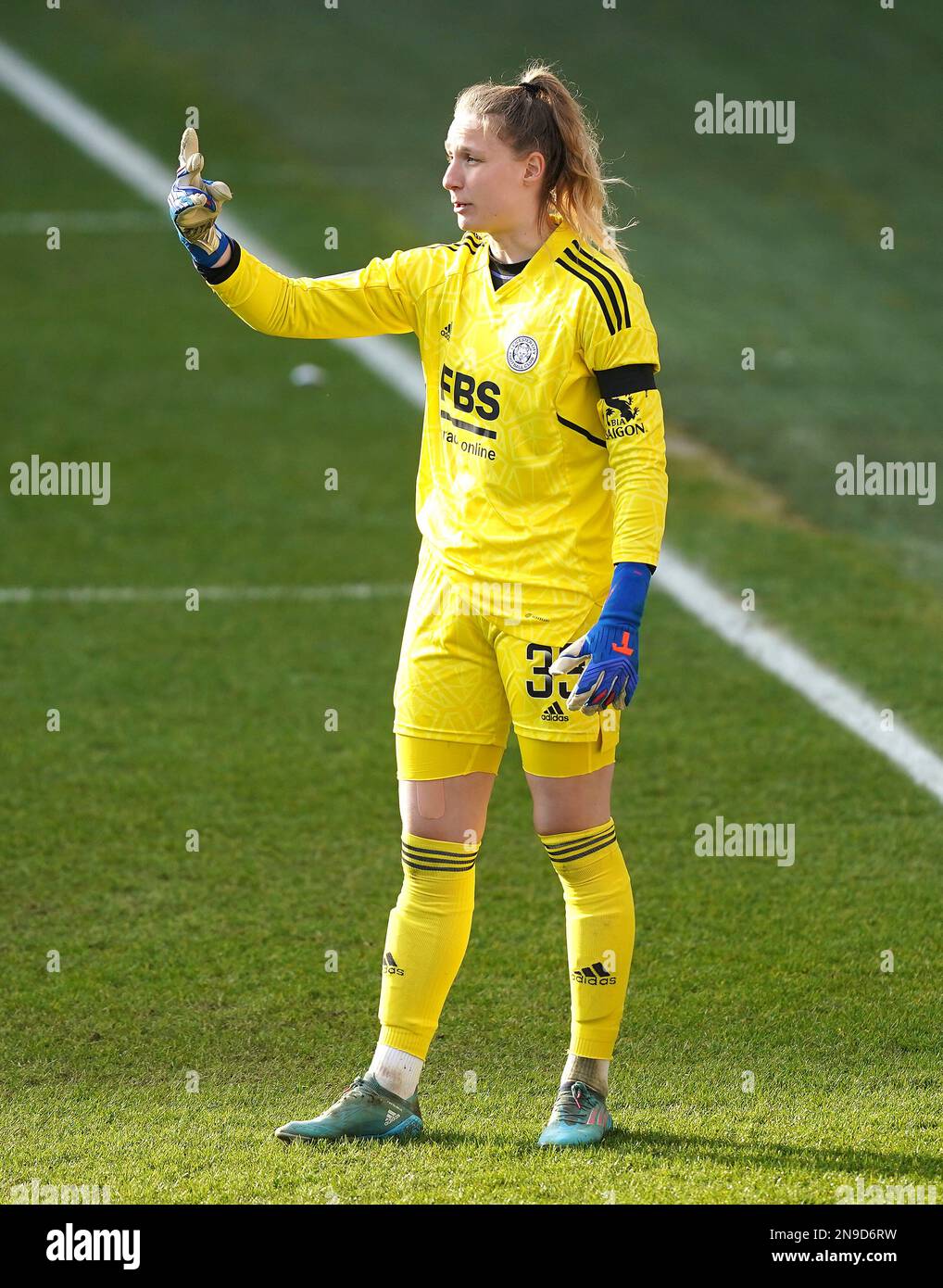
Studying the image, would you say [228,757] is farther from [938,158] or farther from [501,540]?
[938,158]

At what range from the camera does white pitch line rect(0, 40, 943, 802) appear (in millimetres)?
6375

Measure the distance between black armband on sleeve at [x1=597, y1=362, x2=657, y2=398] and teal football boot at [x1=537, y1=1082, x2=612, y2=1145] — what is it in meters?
1.50

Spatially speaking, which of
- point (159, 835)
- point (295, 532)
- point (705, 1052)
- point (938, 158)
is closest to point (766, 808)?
point (705, 1052)

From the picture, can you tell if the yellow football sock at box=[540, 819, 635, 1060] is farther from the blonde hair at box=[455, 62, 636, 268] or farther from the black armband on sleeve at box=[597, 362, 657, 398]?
the blonde hair at box=[455, 62, 636, 268]

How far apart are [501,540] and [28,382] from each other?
22.2ft

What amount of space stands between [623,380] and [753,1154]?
1.63m

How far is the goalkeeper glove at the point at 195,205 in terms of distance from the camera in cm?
384

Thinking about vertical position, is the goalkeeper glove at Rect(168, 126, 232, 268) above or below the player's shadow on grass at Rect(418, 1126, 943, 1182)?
above

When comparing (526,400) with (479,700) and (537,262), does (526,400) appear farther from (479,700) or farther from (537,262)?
(479,700)

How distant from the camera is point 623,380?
12.3 ft

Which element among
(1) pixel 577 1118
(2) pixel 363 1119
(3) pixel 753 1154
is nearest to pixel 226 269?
(2) pixel 363 1119

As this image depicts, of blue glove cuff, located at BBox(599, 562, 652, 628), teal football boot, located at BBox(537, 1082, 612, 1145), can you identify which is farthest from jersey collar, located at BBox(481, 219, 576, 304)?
teal football boot, located at BBox(537, 1082, 612, 1145)

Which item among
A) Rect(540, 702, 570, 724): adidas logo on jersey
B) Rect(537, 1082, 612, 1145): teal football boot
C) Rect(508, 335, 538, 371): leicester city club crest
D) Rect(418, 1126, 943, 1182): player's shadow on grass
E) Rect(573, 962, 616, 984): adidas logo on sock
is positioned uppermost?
Rect(508, 335, 538, 371): leicester city club crest

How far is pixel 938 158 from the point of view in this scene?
15.0 m
